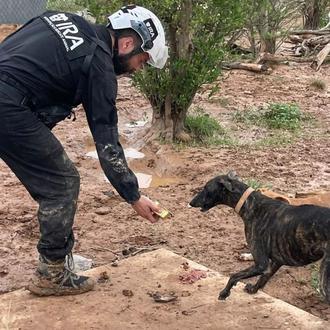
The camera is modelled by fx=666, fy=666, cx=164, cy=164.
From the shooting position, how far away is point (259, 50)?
52.5 ft

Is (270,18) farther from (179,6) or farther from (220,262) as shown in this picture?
(220,262)

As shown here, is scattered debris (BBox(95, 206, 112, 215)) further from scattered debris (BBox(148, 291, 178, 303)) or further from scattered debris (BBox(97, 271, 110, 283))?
scattered debris (BBox(148, 291, 178, 303))

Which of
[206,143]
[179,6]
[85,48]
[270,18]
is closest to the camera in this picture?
[85,48]

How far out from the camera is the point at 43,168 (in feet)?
15.0

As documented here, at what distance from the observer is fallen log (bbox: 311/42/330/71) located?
15.2m

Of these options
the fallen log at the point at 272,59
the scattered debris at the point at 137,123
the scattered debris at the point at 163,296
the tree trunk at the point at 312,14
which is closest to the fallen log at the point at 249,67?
the fallen log at the point at 272,59

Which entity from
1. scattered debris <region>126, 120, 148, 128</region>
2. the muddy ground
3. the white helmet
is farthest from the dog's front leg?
scattered debris <region>126, 120, 148, 128</region>

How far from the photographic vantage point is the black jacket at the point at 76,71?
423cm

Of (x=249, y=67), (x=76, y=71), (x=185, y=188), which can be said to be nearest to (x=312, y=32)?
(x=249, y=67)

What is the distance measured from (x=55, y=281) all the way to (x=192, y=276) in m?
1.07

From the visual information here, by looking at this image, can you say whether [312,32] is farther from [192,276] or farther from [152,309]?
[152,309]

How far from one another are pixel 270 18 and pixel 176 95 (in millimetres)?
7005

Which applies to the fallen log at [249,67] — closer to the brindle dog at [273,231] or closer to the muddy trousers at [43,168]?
the brindle dog at [273,231]

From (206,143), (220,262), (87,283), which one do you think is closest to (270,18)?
(206,143)
